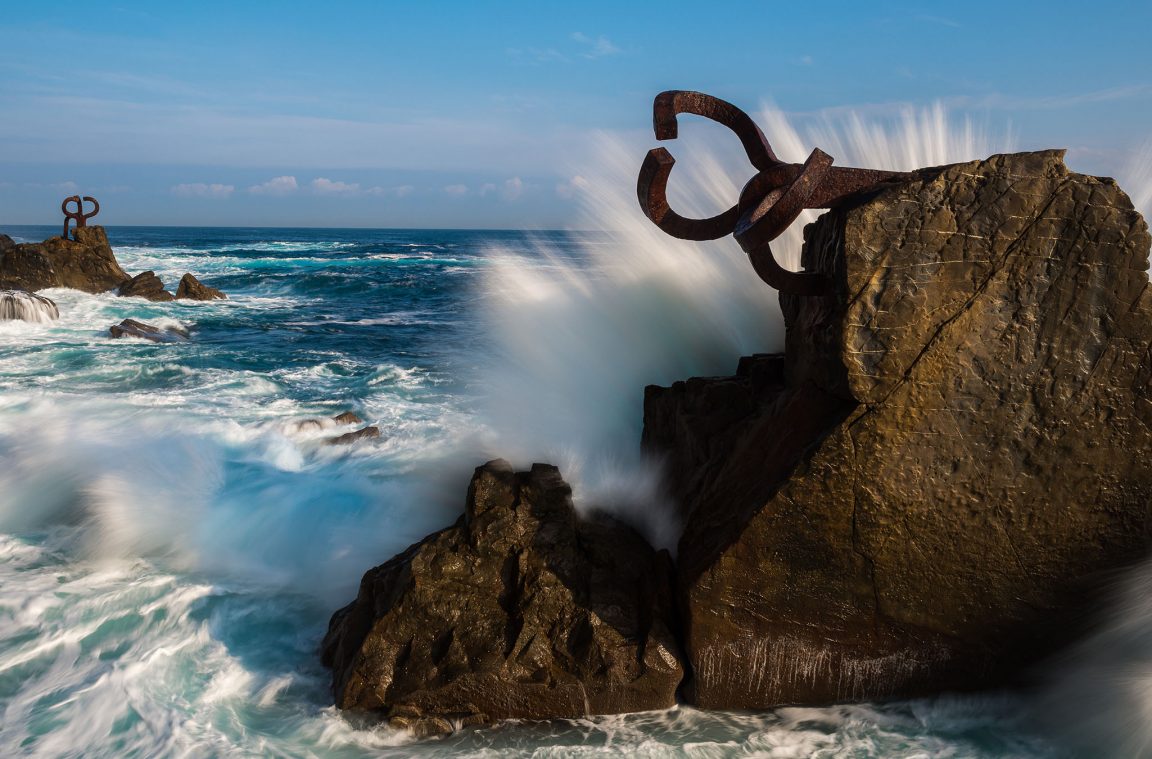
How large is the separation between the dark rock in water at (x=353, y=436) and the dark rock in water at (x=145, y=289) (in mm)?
13294

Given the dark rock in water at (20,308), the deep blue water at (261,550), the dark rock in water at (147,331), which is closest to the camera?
the deep blue water at (261,550)

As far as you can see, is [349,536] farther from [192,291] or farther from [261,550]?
[192,291]

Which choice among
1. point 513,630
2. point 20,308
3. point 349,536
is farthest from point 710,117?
point 20,308

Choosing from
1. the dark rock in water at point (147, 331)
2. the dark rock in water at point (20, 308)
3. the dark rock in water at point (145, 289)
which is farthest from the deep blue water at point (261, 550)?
the dark rock in water at point (145, 289)

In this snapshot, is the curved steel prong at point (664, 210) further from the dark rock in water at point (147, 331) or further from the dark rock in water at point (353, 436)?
the dark rock in water at point (147, 331)

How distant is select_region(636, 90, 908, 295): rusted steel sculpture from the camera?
2.21 meters

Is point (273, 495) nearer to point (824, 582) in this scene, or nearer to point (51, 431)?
point (51, 431)

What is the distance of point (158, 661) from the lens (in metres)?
3.11

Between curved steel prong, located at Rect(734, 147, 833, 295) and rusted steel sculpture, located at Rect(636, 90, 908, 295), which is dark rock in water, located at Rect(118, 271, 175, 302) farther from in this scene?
curved steel prong, located at Rect(734, 147, 833, 295)

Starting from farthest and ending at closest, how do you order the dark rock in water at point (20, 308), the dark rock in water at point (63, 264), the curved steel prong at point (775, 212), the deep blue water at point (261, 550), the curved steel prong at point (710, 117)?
the dark rock in water at point (63, 264), the dark rock in water at point (20, 308), the deep blue water at point (261, 550), the curved steel prong at point (710, 117), the curved steel prong at point (775, 212)

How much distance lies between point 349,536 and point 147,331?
1046 centimetres

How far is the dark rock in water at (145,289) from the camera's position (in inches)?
669

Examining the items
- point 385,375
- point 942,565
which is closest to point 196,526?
point 942,565

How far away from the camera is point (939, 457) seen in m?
2.35
